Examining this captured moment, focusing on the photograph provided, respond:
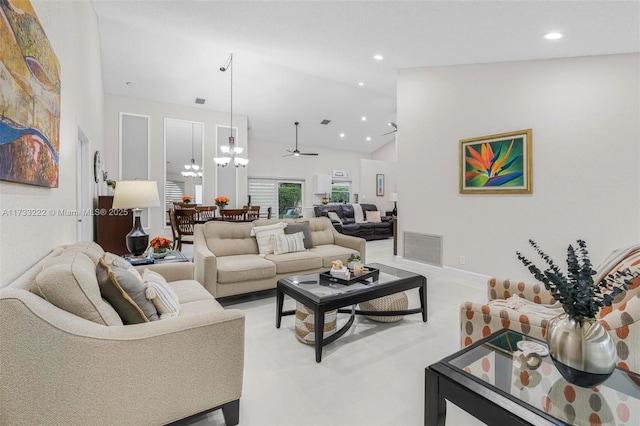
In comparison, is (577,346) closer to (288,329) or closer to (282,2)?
(288,329)

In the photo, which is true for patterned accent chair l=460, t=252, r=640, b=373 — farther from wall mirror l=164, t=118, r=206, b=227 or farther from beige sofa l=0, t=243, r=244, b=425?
wall mirror l=164, t=118, r=206, b=227

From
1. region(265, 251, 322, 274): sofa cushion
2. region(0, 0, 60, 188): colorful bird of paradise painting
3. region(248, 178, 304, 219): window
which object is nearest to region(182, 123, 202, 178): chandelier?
region(248, 178, 304, 219): window

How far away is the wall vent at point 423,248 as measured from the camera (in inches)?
188

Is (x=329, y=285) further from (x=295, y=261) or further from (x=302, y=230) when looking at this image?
(x=302, y=230)

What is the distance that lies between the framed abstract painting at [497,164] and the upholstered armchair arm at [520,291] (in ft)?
6.59

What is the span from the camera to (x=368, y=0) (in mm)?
2973

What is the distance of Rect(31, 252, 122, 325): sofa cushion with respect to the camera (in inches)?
47.1

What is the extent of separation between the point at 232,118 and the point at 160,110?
1.68 m

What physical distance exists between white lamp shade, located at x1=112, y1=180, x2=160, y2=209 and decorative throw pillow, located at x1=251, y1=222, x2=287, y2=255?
4.24 feet

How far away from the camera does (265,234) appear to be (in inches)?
156

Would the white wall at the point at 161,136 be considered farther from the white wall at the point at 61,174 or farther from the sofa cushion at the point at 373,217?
the sofa cushion at the point at 373,217

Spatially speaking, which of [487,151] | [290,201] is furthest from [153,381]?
[290,201]

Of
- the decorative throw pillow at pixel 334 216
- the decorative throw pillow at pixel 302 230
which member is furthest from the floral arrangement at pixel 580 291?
the decorative throw pillow at pixel 334 216

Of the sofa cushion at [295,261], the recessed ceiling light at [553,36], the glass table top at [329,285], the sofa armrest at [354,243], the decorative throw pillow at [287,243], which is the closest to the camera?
the glass table top at [329,285]
